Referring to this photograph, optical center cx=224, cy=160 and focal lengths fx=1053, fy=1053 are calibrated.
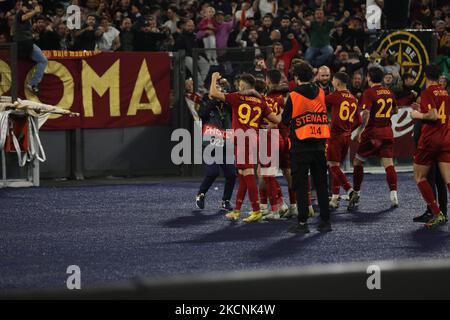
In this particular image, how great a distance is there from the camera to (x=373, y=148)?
637 inches

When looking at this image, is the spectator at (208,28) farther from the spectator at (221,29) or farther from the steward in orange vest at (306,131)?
the steward in orange vest at (306,131)

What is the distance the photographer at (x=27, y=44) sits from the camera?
19.2 meters

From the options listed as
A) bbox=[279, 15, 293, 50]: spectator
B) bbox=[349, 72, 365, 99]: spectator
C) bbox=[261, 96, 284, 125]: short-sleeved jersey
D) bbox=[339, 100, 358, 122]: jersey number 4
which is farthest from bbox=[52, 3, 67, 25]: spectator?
bbox=[261, 96, 284, 125]: short-sleeved jersey

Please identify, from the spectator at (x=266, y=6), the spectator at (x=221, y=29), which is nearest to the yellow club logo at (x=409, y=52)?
the spectator at (x=221, y=29)

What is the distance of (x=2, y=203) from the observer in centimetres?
1667

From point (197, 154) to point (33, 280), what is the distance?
1111cm

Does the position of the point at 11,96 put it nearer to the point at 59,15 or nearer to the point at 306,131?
the point at 59,15

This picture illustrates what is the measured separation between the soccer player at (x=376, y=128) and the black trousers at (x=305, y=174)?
2.85m

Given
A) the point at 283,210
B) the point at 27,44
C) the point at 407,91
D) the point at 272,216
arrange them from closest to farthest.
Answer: the point at 272,216 < the point at 283,210 < the point at 27,44 < the point at 407,91

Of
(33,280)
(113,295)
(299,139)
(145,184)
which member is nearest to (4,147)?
(145,184)

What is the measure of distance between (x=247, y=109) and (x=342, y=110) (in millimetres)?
2238

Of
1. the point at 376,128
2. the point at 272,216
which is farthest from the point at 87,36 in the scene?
the point at 272,216

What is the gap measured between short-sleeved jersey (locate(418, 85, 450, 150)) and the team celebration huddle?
13mm

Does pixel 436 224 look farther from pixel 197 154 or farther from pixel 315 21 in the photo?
pixel 315 21
